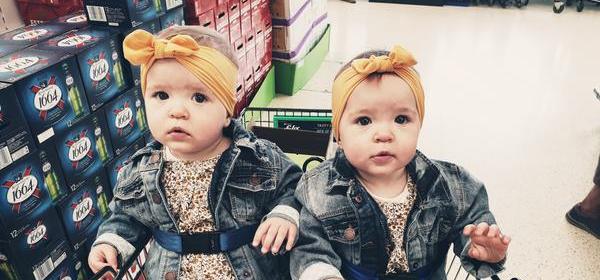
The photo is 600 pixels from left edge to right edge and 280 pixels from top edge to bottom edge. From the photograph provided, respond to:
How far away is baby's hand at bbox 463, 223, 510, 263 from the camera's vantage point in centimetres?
94

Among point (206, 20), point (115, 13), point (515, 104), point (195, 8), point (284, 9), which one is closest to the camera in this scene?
point (115, 13)

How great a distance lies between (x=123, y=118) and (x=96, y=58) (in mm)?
250

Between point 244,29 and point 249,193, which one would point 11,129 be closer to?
point 249,193

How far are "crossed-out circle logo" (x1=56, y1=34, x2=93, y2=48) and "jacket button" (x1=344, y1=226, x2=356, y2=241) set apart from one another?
987mm

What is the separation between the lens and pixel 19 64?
1.29 meters

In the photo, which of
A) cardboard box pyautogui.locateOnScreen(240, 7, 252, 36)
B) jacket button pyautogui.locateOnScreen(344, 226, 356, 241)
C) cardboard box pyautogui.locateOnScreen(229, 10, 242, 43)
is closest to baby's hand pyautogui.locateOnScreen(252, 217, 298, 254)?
jacket button pyautogui.locateOnScreen(344, 226, 356, 241)

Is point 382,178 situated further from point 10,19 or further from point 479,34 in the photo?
point 479,34

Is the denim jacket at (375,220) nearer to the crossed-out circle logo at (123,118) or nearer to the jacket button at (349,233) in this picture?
the jacket button at (349,233)

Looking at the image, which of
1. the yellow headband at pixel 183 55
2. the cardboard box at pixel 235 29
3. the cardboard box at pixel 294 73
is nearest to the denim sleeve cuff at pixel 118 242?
the yellow headband at pixel 183 55

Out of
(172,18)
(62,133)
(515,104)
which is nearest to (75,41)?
(62,133)

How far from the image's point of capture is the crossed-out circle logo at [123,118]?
5.31ft

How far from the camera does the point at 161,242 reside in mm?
1164

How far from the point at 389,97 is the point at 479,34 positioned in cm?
415

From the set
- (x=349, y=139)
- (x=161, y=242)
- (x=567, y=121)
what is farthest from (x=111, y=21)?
(x=567, y=121)
